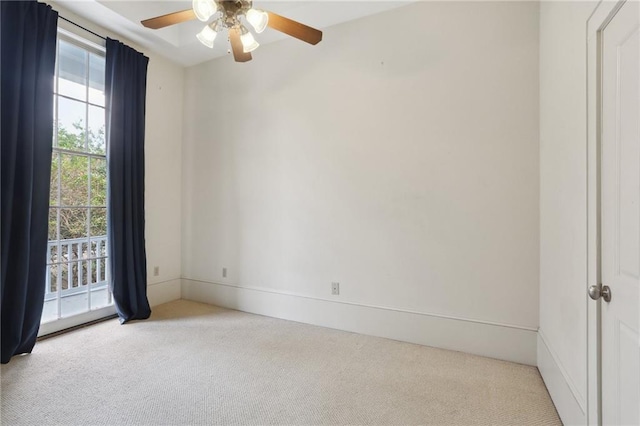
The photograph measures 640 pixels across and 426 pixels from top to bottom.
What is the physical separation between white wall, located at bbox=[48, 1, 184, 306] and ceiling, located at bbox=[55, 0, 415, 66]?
31cm

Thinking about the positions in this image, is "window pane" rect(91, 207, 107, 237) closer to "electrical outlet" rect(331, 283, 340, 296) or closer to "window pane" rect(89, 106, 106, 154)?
"window pane" rect(89, 106, 106, 154)

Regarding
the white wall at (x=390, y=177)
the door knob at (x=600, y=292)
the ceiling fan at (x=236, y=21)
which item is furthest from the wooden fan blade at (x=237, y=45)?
the door knob at (x=600, y=292)

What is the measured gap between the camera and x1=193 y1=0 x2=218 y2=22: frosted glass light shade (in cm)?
176

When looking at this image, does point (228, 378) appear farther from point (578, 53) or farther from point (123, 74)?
point (123, 74)

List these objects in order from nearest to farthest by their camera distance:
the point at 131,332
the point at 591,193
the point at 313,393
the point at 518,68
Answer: the point at 591,193 → the point at 313,393 → the point at 518,68 → the point at 131,332

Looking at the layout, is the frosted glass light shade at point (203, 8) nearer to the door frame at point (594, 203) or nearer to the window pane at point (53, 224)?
the door frame at point (594, 203)

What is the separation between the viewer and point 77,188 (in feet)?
9.84

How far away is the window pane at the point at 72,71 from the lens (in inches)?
113

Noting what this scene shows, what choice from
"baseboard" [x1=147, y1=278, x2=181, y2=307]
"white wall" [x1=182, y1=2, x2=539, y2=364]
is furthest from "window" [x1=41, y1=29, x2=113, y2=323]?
"white wall" [x1=182, y1=2, x2=539, y2=364]

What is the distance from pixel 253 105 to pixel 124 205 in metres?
1.77

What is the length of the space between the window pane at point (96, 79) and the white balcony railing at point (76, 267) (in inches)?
57.1

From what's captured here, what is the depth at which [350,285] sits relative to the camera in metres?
2.95

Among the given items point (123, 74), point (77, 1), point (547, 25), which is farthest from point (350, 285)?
point (77, 1)

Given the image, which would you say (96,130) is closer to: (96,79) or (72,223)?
(96,79)
